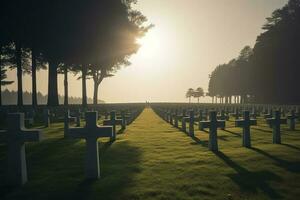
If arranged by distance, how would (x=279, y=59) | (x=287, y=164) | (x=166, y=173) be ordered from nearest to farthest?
A: (x=166, y=173), (x=287, y=164), (x=279, y=59)

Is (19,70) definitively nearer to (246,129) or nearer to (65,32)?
(65,32)

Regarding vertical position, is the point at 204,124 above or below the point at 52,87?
below

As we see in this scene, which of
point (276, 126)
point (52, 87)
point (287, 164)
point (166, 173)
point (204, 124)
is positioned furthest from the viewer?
point (52, 87)

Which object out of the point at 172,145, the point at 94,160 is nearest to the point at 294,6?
the point at 172,145

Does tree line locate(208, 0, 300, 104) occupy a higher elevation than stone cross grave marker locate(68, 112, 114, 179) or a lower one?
higher

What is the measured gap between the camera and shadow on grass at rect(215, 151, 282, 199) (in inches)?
205

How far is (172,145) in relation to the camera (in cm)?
1026

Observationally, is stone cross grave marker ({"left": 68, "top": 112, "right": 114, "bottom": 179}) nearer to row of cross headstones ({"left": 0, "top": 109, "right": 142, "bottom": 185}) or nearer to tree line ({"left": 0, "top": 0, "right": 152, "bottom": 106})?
row of cross headstones ({"left": 0, "top": 109, "right": 142, "bottom": 185})

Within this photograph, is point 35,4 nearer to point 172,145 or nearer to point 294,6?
point 172,145

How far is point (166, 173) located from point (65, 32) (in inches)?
994

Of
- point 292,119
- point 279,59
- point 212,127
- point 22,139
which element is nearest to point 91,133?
point 22,139

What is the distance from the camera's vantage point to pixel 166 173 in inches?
252

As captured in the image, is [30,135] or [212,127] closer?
[30,135]

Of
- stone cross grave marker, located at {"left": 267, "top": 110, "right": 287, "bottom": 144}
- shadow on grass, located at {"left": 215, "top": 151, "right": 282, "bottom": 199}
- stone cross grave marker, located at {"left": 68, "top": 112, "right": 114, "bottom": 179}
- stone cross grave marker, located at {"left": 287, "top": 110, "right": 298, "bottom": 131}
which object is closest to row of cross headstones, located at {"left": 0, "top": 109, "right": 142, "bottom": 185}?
stone cross grave marker, located at {"left": 68, "top": 112, "right": 114, "bottom": 179}
